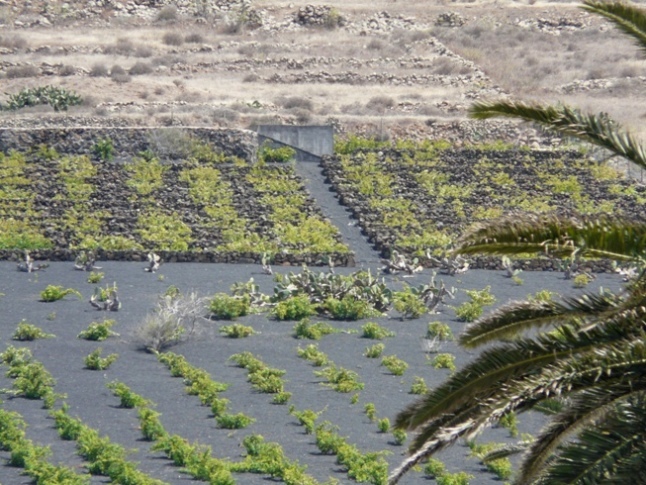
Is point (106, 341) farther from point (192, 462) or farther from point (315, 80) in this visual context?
point (315, 80)

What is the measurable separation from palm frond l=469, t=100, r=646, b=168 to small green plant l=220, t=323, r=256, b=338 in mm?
12713

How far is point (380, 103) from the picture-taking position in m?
47.4

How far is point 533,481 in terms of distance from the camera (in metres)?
9.62

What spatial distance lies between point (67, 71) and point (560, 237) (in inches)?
1658

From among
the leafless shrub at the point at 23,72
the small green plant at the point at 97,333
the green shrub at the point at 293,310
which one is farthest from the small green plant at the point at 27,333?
the leafless shrub at the point at 23,72

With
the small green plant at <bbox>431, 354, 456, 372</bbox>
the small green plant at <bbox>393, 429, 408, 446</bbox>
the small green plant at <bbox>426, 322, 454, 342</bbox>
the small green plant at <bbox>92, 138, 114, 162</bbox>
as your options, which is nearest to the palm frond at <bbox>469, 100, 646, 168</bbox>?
the small green plant at <bbox>393, 429, 408, 446</bbox>

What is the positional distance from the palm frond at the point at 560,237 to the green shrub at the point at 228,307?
45.7 ft

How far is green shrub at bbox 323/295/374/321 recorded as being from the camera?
77.2ft

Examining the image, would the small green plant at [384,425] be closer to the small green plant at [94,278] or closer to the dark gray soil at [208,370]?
the dark gray soil at [208,370]

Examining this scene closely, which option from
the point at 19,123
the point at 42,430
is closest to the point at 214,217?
the point at 19,123

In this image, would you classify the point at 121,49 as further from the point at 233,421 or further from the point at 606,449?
the point at 606,449

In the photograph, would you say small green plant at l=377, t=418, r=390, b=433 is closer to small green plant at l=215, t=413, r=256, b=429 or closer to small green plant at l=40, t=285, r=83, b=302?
small green plant at l=215, t=413, r=256, b=429

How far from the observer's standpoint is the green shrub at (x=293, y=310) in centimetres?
2332

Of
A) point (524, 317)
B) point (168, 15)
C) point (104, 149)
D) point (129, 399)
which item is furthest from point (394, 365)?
point (168, 15)
